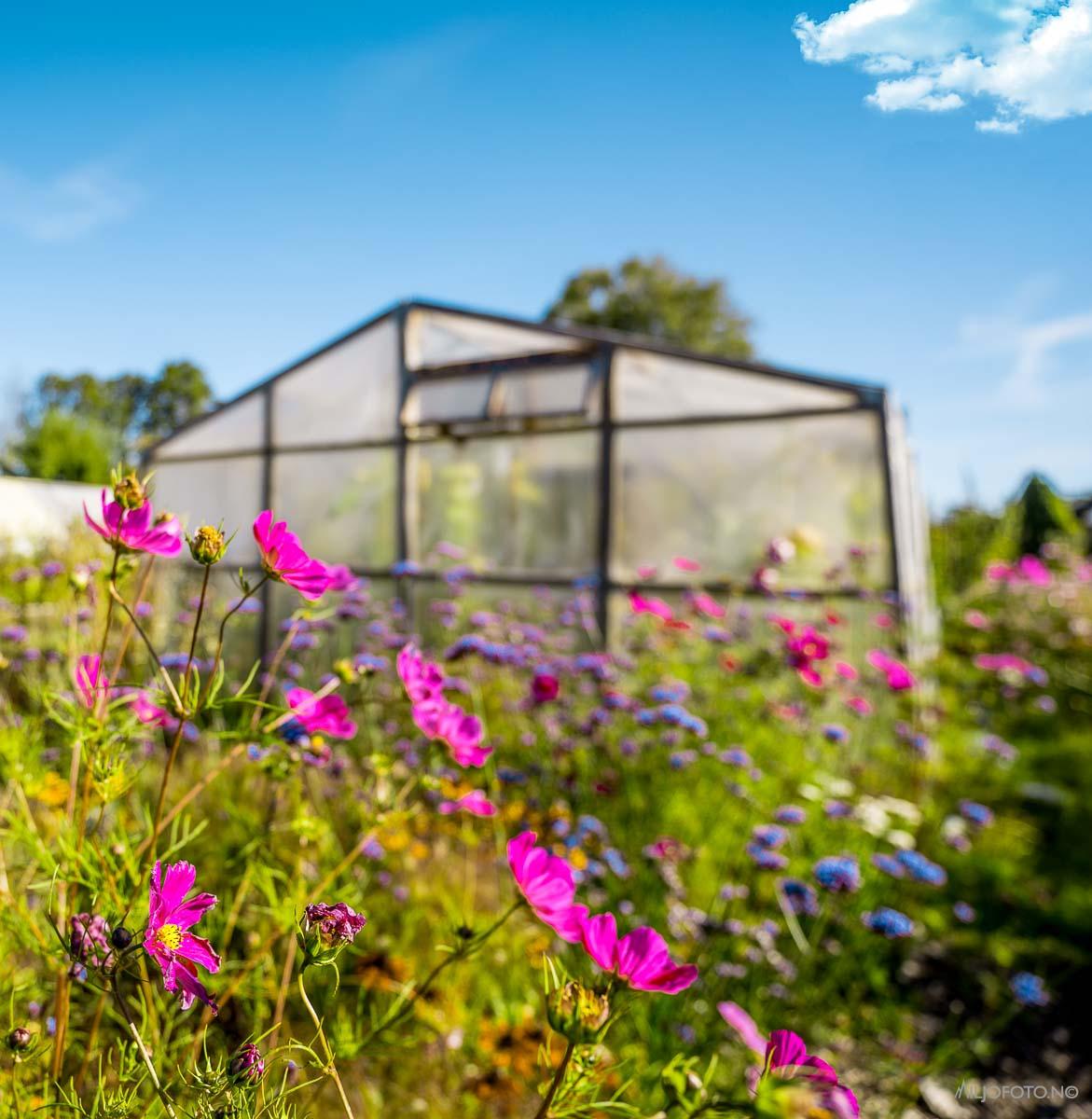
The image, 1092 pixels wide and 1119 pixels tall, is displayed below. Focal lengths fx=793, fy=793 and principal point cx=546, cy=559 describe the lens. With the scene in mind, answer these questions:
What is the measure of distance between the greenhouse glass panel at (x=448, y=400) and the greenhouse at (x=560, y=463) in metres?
0.01

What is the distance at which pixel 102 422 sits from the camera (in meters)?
9.91

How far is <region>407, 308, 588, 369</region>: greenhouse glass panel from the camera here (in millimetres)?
4676

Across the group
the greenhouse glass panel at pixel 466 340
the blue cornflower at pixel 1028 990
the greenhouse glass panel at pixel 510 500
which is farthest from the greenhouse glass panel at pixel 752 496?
the blue cornflower at pixel 1028 990

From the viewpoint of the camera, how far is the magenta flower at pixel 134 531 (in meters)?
0.54

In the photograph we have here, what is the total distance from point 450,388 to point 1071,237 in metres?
4.59

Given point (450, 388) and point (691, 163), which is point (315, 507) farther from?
point (691, 163)

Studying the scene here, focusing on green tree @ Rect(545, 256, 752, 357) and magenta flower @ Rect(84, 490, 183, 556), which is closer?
magenta flower @ Rect(84, 490, 183, 556)

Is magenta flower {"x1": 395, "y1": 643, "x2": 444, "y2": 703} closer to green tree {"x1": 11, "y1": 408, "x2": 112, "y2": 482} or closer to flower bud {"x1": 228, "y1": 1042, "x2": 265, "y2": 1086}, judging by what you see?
flower bud {"x1": 228, "y1": 1042, "x2": 265, "y2": 1086}

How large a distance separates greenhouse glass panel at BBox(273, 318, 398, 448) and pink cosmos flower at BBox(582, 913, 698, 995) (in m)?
4.79

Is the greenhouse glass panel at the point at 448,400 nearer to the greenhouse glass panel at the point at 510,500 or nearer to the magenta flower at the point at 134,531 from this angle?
the greenhouse glass panel at the point at 510,500

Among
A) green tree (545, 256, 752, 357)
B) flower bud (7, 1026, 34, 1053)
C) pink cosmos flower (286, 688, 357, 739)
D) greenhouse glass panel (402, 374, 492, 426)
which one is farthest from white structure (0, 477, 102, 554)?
green tree (545, 256, 752, 357)

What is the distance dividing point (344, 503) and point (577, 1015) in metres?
4.91

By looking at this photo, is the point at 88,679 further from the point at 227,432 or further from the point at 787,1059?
the point at 227,432

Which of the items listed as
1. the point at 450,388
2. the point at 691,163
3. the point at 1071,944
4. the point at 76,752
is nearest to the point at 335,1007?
the point at 76,752
